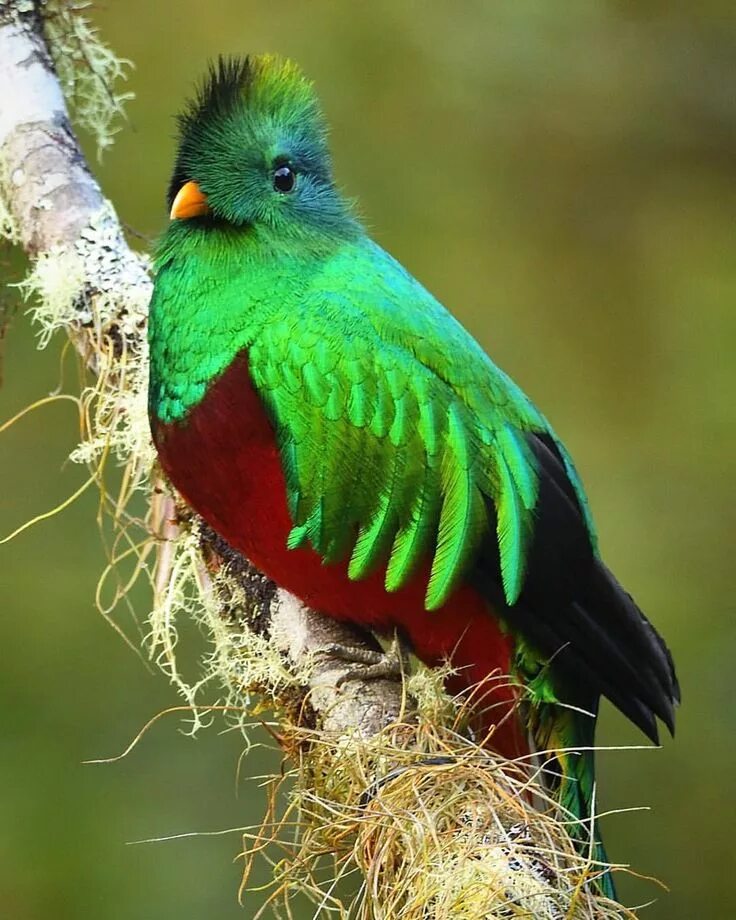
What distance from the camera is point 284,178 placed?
2.57 m

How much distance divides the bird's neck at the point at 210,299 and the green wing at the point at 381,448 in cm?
6

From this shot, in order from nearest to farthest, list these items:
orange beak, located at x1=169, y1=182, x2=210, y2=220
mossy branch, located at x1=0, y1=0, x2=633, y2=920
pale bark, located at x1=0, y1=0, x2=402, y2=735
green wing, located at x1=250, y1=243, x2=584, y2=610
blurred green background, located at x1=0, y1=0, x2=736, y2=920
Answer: mossy branch, located at x1=0, y1=0, x2=633, y2=920 < green wing, located at x1=250, y1=243, x2=584, y2=610 < orange beak, located at x1=169, y1=182, x2=210, y2=220 < pale bark, located at x1=0, y1=0, x2=402, y2=735 < blurred green background, located at x1=0, y1=0, x2=736, y2=920

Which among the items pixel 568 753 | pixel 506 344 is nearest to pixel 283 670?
pixel 568 753

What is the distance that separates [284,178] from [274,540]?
711 mm

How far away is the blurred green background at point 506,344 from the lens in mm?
4645

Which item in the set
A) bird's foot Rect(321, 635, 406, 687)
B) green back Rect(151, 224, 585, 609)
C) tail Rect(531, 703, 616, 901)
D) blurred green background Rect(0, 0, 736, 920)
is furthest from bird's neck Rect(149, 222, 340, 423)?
blurred green background Rect(0, 0, 736, 920)

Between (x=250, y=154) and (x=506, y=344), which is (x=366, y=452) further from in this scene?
(x=506, y=344)

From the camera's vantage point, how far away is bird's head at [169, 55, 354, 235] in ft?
8.19

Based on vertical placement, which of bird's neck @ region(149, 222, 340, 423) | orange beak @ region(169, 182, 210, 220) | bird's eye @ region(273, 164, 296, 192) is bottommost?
bird's neck @ region(149, 222, 340, 423)

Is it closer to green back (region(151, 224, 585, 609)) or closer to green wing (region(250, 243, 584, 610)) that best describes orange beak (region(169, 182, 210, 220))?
green back (region(151, 224, 585, 609))

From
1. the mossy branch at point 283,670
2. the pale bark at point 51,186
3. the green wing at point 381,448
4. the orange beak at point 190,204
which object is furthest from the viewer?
the pale bark at point 51,186

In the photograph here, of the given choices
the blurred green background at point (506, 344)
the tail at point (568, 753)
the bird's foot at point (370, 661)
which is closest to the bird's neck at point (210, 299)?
the bird's foot at point (370, 661)

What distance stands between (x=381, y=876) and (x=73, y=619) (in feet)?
9.97

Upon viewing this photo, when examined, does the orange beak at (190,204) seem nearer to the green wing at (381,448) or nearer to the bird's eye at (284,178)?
the bird's eye at (284,178)
